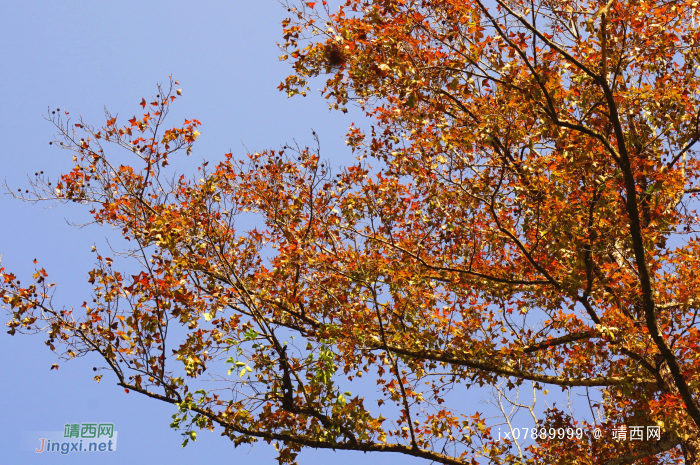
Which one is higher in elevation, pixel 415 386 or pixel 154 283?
pixel 154 283

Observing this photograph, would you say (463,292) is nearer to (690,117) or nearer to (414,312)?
(414,312)

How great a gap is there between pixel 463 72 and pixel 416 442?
5893 millimetres

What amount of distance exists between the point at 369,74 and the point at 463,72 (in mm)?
1540

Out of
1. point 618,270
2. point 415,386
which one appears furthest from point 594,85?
point 415,386

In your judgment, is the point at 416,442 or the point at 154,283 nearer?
the point at 154,283

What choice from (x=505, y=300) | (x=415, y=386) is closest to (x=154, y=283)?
(x=415, y=386)

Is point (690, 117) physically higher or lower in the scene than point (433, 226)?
higher

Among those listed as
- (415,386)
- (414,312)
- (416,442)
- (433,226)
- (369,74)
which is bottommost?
(416,442)

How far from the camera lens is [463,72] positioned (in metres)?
6.62

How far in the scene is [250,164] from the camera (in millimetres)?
9992

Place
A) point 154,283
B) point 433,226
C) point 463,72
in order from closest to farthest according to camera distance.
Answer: point 463,72 < point 154,283 < point 433,226

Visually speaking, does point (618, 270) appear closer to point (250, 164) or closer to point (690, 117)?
point (690, 117)

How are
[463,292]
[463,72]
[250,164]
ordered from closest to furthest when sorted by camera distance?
[463,72]
[463,292]
[250,164]

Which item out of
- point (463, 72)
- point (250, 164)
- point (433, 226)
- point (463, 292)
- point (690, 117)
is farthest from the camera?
point (250, 164)
